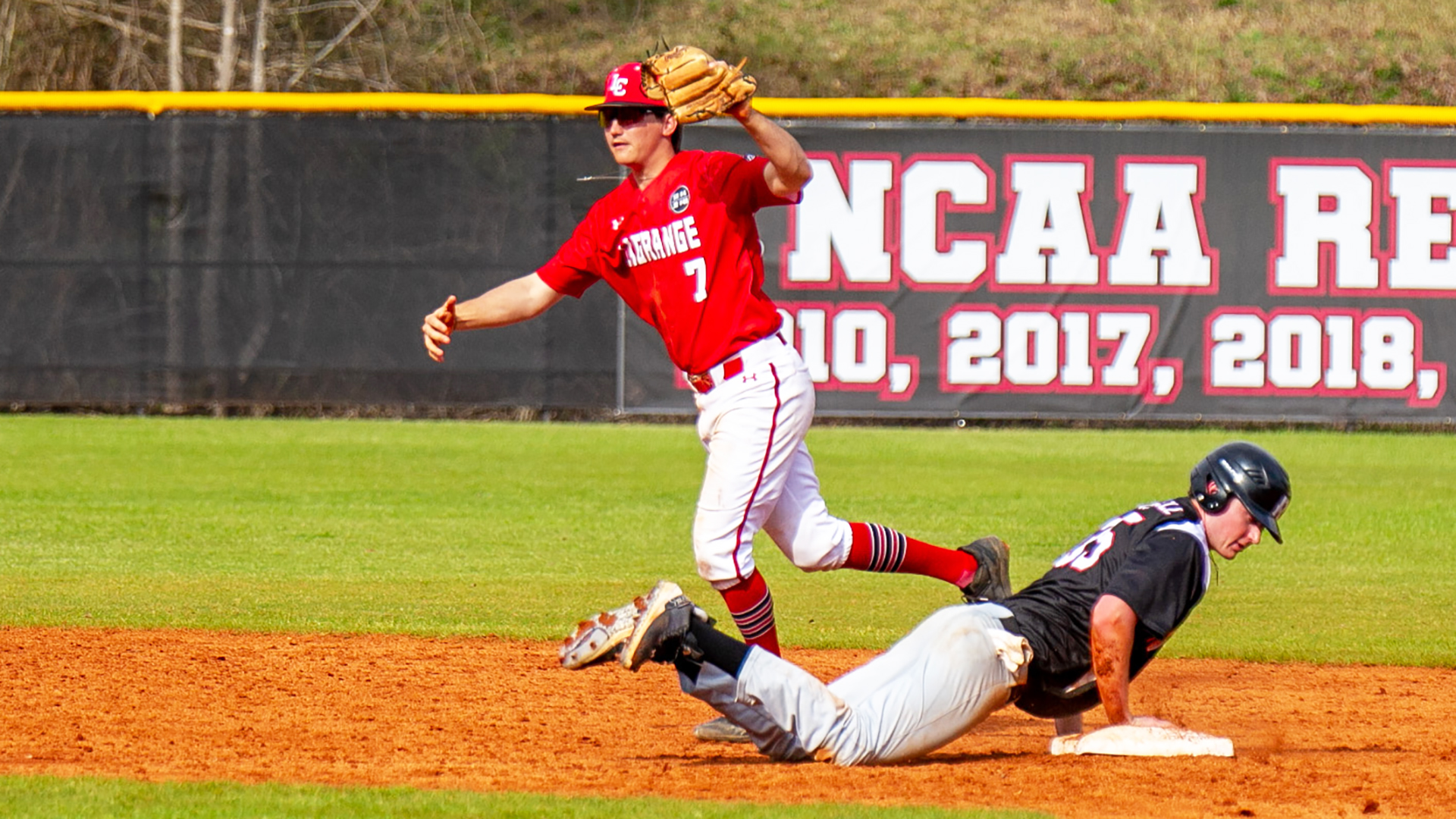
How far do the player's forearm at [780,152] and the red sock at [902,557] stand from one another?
1053 mm

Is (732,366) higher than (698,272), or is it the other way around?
(698,272)

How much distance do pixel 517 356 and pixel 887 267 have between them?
10.2 feet

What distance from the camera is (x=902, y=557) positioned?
4.77 metres

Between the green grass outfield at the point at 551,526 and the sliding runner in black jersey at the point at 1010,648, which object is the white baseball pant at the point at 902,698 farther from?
the green grass outfield at the point at 551,526

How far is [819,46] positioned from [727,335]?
17337 millimetres

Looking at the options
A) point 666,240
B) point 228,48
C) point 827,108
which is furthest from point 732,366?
point 228,48

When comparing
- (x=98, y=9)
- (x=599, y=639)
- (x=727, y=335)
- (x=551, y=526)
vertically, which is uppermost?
(x=98, y=9)

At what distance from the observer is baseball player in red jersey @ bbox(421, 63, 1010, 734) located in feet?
14.8

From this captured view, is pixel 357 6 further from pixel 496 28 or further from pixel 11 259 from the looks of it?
pixel 11 259

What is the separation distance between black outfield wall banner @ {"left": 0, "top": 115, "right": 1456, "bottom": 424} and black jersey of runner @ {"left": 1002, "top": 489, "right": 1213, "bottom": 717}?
8641mm

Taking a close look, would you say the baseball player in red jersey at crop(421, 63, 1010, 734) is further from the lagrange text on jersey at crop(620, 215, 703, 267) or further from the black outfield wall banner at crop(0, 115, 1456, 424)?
the black outfield wall banner at crop(0, 115, 1456, 424)

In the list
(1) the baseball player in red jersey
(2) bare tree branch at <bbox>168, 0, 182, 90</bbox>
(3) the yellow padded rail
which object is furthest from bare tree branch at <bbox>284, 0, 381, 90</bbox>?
(1) the baseball player in red jersey

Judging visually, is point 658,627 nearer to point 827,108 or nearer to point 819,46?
point 827,108

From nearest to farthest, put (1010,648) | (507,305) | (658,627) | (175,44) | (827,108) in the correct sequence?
(658,627), (1010,648), (507,305), (827,108), (175,44)
